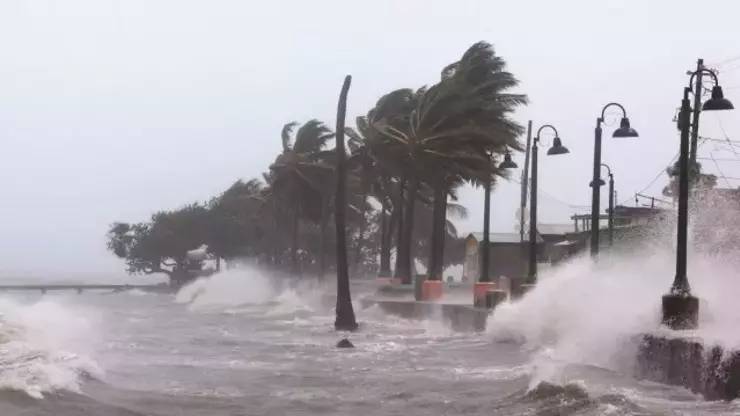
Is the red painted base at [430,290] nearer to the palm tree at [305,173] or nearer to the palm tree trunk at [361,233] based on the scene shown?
the palm tree trunk at [361,233]

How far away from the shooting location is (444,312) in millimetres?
31344

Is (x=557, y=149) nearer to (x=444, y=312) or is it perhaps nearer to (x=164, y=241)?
(x=444, y=312)

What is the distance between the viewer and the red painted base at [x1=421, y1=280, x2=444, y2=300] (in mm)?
36562

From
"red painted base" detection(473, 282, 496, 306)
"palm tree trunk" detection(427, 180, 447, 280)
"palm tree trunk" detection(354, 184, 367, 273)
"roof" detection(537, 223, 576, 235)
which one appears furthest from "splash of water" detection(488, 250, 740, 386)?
"roof" detection(537, 223, 576, 235)

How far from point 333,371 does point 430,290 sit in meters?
19.6

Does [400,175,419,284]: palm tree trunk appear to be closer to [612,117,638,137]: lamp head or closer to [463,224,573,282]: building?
[463,224,573,282]: building

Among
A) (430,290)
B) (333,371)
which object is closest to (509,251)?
(430,290)

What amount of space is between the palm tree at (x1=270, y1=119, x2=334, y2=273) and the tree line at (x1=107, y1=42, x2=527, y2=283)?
71 millimetres

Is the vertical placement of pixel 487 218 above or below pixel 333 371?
above

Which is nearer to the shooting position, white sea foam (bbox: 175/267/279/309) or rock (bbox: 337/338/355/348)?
rock (bbox: 337/338/355/348)

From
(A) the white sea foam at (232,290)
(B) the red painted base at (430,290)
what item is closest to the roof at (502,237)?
(A) the white sea foam at (232,290)

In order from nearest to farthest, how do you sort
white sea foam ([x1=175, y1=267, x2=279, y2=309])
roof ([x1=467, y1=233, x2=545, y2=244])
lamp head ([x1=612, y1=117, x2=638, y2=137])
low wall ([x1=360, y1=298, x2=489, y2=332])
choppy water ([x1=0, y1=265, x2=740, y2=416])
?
choppy water ([x1=0, y1=265, x2=740, y2=416]), lamp head ([x1=612, y1=117, x2=638, y2=137]), low wall ([x1=360, y1=298, x2=489, y2=332]), roof ([x1=467, y1=233, x2=545, y2=244]), white sea foam ([x1=175, y1=267, x2=279, y2=309])

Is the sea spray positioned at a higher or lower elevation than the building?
lower

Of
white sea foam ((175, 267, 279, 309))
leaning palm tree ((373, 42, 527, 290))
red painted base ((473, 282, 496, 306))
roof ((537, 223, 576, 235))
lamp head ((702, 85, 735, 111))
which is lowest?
white sea foam ((175, 267, 279, 309))
